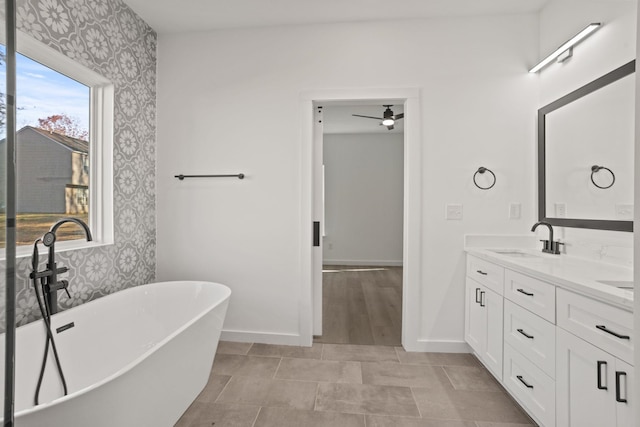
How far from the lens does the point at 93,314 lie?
1.83 meters

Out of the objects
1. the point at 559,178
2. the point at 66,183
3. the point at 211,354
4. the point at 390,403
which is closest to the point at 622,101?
the point at 559,178

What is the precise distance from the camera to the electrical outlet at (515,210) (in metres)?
2.52

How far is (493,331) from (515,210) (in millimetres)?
1020

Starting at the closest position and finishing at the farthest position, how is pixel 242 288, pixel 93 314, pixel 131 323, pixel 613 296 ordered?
pixel 613 296 < pixel 93 314 < pixel 131 323 < pixel 242 288

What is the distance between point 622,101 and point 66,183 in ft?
11.4

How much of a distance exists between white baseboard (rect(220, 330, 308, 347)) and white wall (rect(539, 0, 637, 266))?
7.15 ft

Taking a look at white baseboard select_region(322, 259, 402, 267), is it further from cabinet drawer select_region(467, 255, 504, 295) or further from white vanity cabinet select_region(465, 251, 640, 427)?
white vanity cabinet select_region(465, 251, 640, 427)

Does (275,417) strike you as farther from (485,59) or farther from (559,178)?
(485,59)

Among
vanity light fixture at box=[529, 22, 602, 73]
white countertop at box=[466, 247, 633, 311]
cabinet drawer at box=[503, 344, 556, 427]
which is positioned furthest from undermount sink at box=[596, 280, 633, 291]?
vanity light fixture at box=[529, 22, 602, 73]

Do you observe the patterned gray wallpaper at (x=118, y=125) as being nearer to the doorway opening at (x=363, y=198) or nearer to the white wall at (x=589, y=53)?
the white wall at (x=589, y=53)

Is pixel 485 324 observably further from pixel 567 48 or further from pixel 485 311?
pixel 567 48

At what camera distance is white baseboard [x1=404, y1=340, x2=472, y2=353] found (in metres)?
2.55

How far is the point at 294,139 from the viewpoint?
266 centimetres

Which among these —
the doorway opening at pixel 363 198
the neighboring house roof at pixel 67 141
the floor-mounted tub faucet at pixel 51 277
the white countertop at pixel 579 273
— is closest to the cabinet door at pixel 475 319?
the white countertop at pixel 579 273
